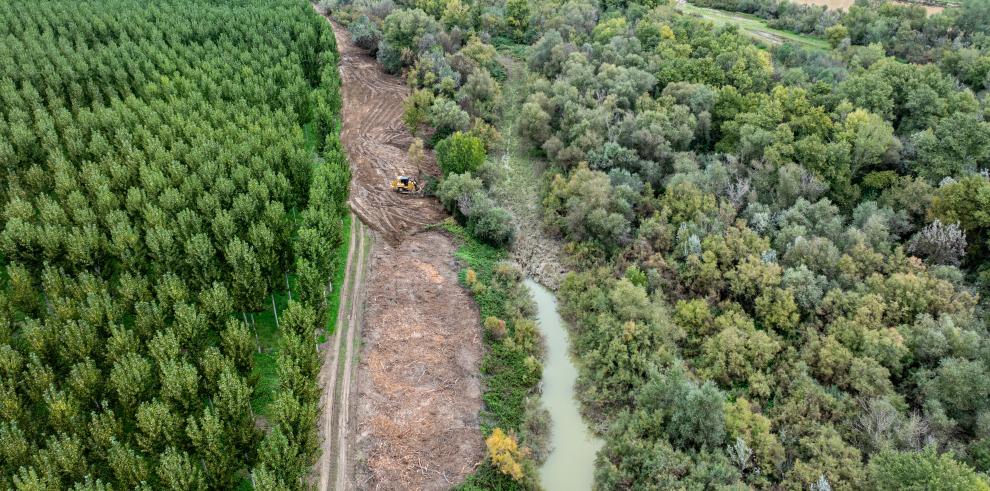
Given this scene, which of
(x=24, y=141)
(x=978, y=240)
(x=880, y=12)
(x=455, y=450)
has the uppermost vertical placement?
(x=880, y=12)

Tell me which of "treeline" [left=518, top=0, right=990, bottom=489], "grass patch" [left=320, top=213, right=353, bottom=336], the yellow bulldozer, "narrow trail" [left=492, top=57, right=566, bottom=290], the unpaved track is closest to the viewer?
"treeline" [left=518, top=0, right=990, bottom=489]

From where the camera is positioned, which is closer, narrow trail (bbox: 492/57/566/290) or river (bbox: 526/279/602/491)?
river (bbox: 526/279/602/491)

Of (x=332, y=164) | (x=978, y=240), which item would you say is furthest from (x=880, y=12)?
(x=332, y=164)

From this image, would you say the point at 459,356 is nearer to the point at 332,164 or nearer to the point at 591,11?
the point at 332,164

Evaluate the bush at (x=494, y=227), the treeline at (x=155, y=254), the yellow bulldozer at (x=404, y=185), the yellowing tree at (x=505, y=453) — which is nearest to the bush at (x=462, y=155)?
the yellow bulldozer at (x=404, y=185)

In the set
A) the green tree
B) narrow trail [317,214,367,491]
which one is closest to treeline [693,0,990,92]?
the green tree

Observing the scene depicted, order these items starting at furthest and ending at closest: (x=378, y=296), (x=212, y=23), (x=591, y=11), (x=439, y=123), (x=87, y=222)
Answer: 1. (x=591, y=11)
2. (x=212, y=23)
3. (x=439, y=123)
4. (x=378, y=296)
5. (x=87, y=222)

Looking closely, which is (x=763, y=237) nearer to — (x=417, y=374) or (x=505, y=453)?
(x=505, y=453)

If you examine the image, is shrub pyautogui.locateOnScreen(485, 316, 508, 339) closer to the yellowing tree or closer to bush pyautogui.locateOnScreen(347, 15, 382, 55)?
the yellowing tree
